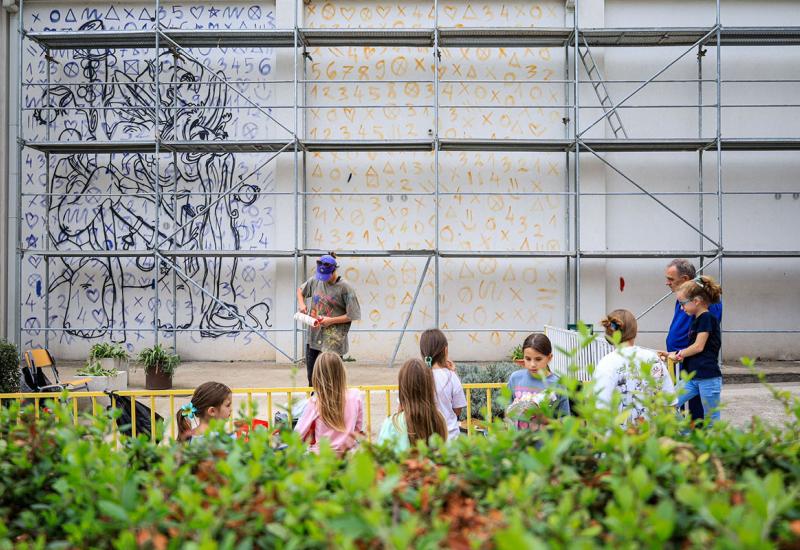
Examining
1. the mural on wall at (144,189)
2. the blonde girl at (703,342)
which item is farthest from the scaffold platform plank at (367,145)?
the blonde girl at (703,342)

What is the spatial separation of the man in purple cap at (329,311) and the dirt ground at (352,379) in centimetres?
92

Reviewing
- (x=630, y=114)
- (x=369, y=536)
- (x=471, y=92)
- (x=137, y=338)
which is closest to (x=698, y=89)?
(x=630, y=114)

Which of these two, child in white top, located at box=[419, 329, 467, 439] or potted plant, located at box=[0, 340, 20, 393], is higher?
child in white top, located at box=[419, 329, 467, 439]

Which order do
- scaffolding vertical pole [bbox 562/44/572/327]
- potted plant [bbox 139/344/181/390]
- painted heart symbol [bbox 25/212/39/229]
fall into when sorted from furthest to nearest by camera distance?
1. painted heart symbol [bbox 25/212/39/229]
2. scaffolding vertical pole [bbox 562/44/572/327]
3. potted plant [bbox 139/344/181/390]

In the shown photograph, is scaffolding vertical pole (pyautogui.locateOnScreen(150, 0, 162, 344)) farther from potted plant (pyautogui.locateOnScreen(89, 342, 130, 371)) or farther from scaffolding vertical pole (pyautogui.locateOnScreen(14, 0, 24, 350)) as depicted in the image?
scaffolding vertical pole (pyautogui.locateOnScreen(14, 0, 24, 350))

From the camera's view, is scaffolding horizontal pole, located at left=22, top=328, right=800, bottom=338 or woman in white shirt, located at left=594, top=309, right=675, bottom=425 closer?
woman in white shirt, located at left=594, top=309, right=675, bottom=425

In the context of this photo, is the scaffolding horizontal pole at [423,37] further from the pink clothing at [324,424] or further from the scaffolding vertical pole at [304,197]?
the pink clothing at [324,424]

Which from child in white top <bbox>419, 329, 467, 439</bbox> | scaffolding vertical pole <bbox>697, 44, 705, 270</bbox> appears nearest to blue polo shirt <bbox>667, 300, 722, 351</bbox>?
child in white top <bbox>419, 329, 467, 439</bbox>

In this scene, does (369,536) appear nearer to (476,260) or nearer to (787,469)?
(787,469)

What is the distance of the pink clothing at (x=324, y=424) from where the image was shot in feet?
12.5

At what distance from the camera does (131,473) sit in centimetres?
205

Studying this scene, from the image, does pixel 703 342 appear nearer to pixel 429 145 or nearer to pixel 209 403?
pixel 209 403

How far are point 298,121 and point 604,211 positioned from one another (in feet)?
17.3

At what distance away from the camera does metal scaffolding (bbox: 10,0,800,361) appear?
454 inches
